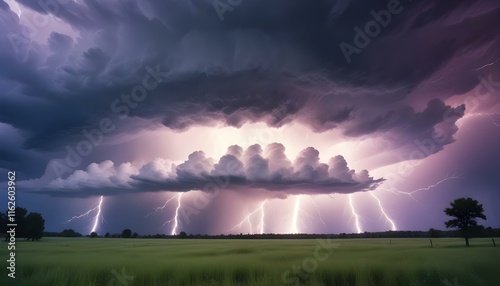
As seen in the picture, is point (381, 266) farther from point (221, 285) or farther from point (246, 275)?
point (221, 285)

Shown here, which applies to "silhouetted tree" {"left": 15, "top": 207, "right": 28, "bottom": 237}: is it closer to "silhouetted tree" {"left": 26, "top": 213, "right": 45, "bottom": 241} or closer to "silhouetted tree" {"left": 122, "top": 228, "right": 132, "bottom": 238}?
"silhouetted tree" {"left": 26, "top": 213, "right": 45, "bottom": 241}

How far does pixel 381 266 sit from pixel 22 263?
2304cm

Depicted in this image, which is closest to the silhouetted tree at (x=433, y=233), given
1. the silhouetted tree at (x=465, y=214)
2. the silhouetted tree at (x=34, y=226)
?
the silhouetted tree at (x=465, y=214)

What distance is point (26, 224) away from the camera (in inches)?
3142

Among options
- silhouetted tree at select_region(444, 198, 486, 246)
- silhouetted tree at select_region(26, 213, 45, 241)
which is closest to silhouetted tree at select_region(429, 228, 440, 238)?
silhouetted tree at select_region(444, 198, 486, 246)

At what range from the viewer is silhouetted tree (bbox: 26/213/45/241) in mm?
79394

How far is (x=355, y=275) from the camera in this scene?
55.5ft

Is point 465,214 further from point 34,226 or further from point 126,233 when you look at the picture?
point 126,233

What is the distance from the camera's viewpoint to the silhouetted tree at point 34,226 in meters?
79.4

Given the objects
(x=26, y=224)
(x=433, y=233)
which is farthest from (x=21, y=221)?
(x=433, y=233)

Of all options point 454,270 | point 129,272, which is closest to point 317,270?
point 454,270

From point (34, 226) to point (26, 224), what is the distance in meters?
1.95

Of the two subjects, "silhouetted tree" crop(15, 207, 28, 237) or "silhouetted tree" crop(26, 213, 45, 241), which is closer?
"silhouetted tree" crop(15, 207, 28, 237)

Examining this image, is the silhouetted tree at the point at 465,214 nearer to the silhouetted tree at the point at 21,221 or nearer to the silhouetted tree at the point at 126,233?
the silhouetted tree at the point at 21,221
